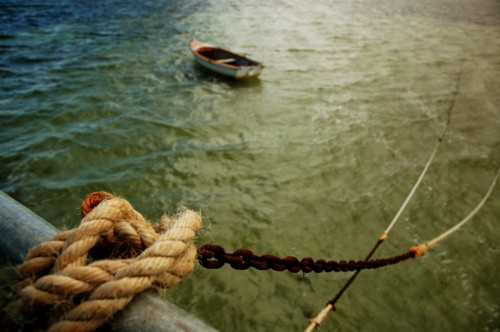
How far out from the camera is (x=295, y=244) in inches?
215

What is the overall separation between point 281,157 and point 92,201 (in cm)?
655

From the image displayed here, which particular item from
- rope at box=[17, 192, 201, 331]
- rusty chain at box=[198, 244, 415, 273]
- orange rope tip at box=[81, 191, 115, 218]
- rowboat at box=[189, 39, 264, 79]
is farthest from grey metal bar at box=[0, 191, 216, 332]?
rowboat at box=[189, 39, 264, 79]

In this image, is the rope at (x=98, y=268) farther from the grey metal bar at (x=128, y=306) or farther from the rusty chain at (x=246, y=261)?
the rusty chain at (x=246, y=261)

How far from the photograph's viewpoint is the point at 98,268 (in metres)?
0.94

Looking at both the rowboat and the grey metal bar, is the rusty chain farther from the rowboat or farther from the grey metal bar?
the rowboat

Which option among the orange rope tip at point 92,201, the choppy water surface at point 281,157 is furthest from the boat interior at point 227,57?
the orange rope tip at point 92,201

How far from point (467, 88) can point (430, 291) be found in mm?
10913

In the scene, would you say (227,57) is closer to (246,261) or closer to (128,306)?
(246,261)

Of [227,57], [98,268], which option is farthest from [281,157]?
[227,57]

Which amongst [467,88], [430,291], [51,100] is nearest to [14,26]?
[51,100]

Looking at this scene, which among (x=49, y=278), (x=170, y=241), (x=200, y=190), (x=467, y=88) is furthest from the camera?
(x=467, y=88)

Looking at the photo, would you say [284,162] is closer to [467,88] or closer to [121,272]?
[121,272]

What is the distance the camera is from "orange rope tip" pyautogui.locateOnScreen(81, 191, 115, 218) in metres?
1.26

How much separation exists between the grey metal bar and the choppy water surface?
12.4 feet
